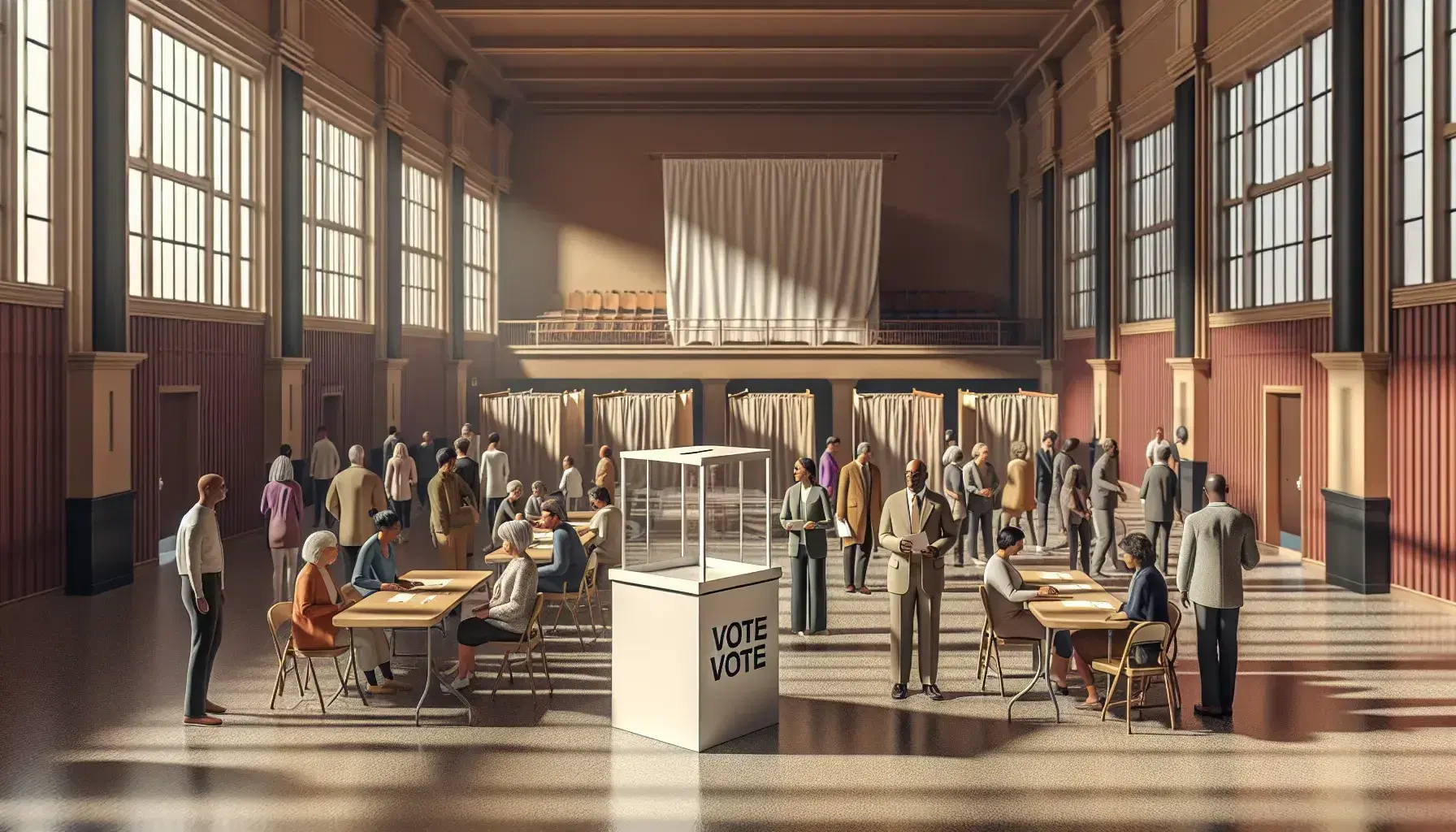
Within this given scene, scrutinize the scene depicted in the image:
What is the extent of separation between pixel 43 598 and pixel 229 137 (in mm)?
7475

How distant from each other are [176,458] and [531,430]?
5.42 metres

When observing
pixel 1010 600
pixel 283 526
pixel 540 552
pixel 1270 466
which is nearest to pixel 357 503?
pixel 283 526

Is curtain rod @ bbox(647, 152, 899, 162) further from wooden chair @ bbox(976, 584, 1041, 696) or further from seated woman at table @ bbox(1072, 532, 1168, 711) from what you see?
seated woman at table @ bbox(1072, 532, 1168, 711)

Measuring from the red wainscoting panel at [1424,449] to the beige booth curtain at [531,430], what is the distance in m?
11.9

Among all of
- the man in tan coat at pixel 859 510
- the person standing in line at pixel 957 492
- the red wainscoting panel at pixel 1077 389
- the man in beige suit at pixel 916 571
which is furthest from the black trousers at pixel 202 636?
the red wainscoting panel at pixel 1077 389

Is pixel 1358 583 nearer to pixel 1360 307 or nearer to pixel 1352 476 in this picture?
pixel 1352 476

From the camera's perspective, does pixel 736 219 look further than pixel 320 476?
Yes

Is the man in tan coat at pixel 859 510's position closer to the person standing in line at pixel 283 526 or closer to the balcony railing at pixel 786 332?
the person standing in line at pixel 283 526

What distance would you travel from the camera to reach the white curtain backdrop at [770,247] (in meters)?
28.5

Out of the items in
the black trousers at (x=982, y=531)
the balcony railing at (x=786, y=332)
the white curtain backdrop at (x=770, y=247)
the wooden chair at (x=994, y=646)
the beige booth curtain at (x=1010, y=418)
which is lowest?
the wooden chair at (x=994, y=646)

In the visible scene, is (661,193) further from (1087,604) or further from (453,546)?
(1087,604)

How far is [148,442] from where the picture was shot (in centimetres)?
1484

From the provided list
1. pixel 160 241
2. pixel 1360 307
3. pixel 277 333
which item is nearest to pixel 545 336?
pixel 277 333

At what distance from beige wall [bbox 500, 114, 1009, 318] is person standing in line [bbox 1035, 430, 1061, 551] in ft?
48.5
